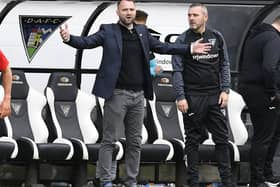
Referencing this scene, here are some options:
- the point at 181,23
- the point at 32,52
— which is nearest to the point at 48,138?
the point at 32,52

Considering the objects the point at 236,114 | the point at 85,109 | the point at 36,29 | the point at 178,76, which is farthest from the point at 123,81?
the point at 36,29

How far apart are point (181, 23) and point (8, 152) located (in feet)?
9.78

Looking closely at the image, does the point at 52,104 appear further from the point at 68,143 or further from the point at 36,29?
the point at 36,29

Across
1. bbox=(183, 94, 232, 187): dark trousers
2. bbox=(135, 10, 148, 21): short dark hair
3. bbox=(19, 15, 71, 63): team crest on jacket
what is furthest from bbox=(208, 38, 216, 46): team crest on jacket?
bbox=(19, 15, 71, 63): team crest on jacket

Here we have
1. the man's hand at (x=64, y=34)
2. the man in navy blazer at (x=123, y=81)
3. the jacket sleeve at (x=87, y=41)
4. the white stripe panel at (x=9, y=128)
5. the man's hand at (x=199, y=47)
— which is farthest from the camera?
the white stripe panel at (x=9, y=128)

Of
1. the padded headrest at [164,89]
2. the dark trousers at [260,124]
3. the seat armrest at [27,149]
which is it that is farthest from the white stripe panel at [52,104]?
the dark trousers at [260,124]

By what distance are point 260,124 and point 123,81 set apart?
1866mm

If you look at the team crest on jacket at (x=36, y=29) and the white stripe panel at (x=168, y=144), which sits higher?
the team crest on jacket at (x=36, y=29)

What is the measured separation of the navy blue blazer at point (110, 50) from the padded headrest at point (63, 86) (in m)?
1.96

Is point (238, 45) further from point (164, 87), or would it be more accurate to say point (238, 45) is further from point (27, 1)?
point (27, 1)

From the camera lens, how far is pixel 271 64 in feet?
43.0

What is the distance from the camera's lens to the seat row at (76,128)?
45.5 feet

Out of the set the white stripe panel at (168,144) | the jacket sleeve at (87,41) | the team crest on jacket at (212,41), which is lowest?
the white stripe panel at (168,144)

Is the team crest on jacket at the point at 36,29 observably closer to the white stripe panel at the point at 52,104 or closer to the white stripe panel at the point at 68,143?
the white stripe panel at the point at 52,104
